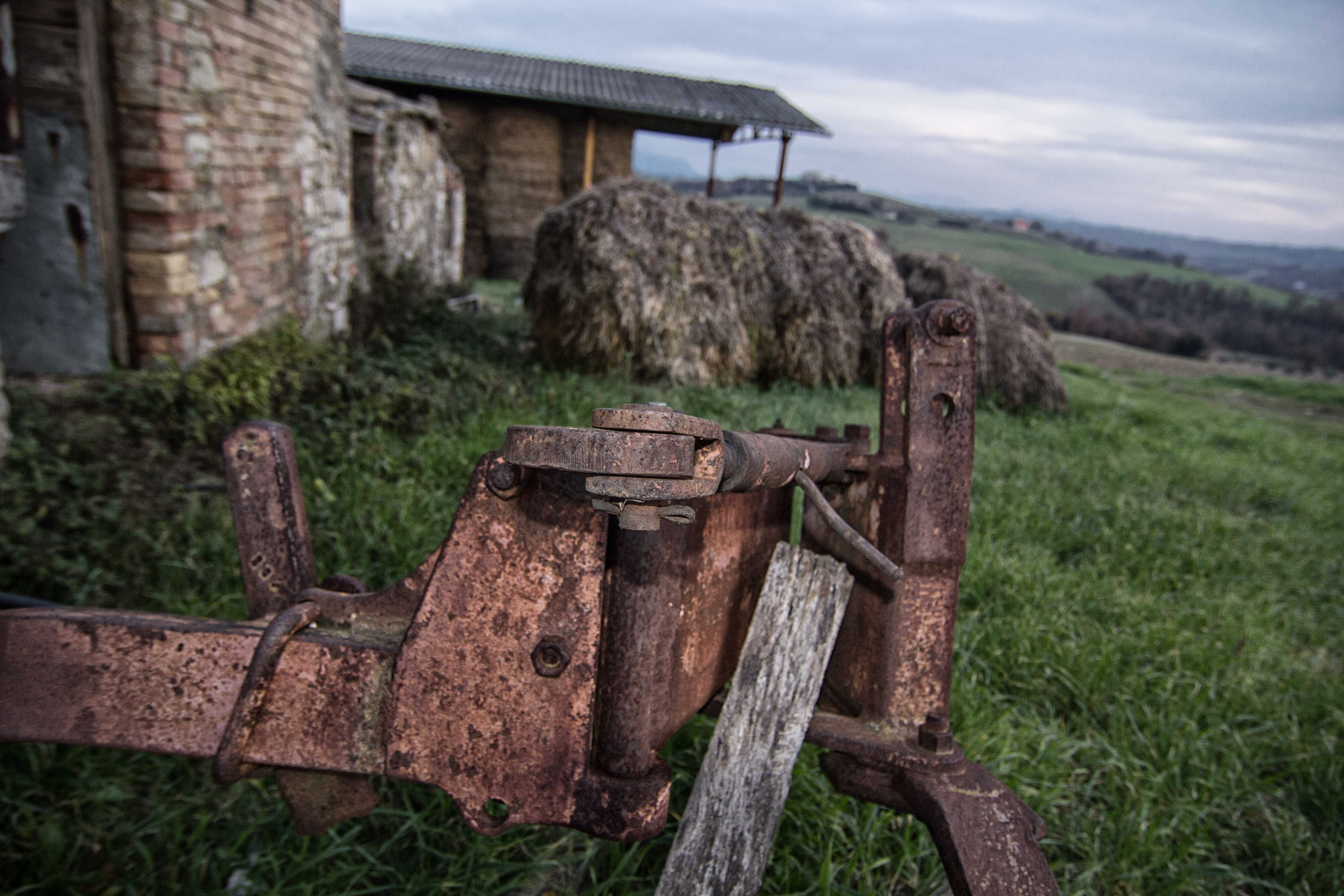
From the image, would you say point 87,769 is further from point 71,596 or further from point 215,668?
point 215,668

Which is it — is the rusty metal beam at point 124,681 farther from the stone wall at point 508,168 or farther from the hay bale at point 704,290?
the stone wall at point 508,168

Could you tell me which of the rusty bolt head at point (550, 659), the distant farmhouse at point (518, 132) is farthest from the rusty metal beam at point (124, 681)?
the distant farmhouse at point (518, 132)

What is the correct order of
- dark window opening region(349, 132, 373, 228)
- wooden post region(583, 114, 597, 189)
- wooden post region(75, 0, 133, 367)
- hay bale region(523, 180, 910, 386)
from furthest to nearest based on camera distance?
wooden post region(583, 114, 597, 189) → dark window opening region(349, 132, 373, 228) → hay bale region(523, 180, 910, 386) → wooden post region(75, 0, 133, 367)

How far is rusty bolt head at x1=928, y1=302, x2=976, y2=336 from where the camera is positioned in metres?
1.19

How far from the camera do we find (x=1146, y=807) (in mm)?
2150

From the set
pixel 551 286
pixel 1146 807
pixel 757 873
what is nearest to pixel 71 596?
pixel 757 873

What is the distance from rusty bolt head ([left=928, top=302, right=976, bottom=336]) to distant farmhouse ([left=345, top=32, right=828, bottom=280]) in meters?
12.2

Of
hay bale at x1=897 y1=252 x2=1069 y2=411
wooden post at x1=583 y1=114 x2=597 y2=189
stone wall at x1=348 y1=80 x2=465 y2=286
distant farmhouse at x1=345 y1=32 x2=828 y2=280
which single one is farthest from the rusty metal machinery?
wooden post at x1=583 y1=114 x2=597 y2=189

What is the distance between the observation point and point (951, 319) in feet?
3.91

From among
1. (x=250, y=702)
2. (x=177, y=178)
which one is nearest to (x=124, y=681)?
(x=250, y=702)

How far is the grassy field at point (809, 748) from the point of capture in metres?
1.91

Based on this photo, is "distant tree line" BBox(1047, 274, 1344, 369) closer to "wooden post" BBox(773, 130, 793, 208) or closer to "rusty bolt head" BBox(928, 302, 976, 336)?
"wooden post" BBox(773, 130, 793, 208)

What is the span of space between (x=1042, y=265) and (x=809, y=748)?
3099 cm

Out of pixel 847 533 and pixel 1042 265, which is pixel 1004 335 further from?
pixel 1042 265
